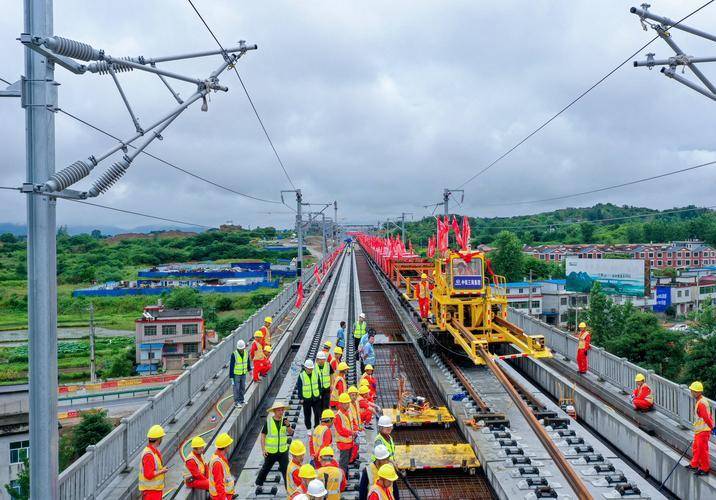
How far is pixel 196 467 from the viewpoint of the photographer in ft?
21.0

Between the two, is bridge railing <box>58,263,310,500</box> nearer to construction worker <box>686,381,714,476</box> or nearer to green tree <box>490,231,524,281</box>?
construction worker <box>686,381,714,476</box>

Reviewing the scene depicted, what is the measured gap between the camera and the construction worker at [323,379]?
952cm

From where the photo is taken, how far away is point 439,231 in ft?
55.9

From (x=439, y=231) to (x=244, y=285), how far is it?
76028mm

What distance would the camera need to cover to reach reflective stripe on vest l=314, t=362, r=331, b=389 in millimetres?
9537

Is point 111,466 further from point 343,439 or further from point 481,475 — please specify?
point 481,475

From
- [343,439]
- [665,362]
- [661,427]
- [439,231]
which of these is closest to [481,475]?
[343,439]

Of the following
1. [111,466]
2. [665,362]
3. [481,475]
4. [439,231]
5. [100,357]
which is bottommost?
[100,357]

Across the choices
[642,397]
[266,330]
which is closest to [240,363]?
[266,330]

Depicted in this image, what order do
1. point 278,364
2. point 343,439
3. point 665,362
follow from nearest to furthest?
point 343,439 → point 278,364 → point 665,362

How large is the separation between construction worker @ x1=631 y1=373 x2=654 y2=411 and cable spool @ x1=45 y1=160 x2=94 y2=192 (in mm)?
9677

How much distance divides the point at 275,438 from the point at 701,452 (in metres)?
5.83

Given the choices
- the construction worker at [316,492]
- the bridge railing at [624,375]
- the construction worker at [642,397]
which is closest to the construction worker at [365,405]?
the construction worker at [316,492]

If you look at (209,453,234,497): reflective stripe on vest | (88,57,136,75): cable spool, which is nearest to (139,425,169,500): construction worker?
(209,453,234,497): reflective stripe on vest
